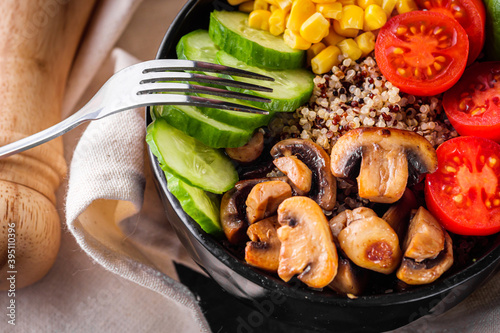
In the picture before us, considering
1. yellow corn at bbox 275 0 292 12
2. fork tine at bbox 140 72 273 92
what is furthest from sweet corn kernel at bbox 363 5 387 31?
fork tine at bbox 140 72 273 92

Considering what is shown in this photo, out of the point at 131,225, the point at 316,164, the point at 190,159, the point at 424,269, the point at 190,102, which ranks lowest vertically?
the point at 131,225

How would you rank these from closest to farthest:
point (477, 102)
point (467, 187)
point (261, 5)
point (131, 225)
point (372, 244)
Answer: point (372, 244) → point (467, 187) → point (477, 102) → point (261, 5) → point (131, 225)

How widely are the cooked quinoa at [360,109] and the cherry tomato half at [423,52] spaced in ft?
0.21

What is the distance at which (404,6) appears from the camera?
2.35 metres

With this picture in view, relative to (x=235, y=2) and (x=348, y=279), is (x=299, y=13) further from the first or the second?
(x=348, y=279)

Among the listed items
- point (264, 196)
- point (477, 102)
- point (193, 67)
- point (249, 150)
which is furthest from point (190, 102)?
point (477, 102)

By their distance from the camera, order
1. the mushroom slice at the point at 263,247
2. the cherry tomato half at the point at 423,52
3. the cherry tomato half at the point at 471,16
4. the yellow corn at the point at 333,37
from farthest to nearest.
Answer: the yellow corn at the point at 333,37
the cherry tomato half at the point at 471,16
the cherry tomato half at the point at 423,52
the mushroom slice at the point at 263,247

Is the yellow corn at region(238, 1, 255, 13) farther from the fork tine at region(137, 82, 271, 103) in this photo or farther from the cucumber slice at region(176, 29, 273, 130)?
the fork tine at region(137, 82, 271, 103)

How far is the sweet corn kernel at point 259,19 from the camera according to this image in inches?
94.0

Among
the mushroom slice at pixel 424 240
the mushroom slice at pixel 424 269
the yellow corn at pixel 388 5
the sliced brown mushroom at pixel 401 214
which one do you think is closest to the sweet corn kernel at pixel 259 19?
the yellow corn at pixel 388 5

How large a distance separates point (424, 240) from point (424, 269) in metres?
0.11

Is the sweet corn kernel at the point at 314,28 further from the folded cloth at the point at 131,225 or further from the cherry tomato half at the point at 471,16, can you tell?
the folded cloth at the point at 131,225

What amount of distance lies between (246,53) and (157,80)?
40cm

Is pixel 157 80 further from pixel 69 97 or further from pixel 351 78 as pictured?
pixel 69 97
